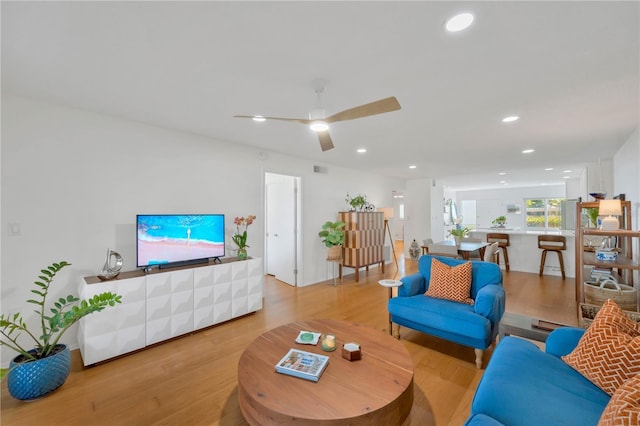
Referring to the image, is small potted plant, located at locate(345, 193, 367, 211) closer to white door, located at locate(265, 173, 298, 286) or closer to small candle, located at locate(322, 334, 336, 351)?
white door, located at locate(265, 173, 298, 286)

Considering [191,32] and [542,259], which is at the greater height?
[191,32]

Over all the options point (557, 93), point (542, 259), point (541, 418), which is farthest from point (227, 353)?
point (542, 259)

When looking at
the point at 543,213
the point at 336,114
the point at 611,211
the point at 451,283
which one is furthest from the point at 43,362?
the point at 543,213

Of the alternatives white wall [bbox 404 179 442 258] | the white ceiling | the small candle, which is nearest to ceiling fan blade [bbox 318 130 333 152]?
the white ceiling

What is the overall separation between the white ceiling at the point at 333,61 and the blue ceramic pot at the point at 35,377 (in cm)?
227

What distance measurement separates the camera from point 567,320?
135 inches

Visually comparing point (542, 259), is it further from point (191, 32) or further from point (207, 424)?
point (191, 32)

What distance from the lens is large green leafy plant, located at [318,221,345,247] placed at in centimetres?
526

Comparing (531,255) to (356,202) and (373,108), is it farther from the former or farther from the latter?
(373,108)

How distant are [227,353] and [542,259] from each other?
21.4ft

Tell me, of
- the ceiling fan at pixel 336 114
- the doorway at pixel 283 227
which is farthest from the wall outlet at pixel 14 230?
the doorway at pixel 283 227

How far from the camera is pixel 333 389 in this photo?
157cm

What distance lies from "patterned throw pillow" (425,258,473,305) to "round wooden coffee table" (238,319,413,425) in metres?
1.19

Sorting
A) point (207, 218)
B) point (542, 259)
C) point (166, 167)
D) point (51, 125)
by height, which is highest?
point (51, 125)
